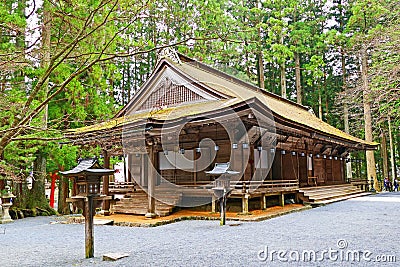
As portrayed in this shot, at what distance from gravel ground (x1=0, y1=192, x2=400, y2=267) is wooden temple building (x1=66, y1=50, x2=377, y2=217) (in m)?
1.96

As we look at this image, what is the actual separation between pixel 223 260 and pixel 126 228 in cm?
463

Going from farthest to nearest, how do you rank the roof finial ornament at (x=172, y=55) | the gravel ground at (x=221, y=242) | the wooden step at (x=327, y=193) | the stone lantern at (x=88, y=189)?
the roof finial ornament at (x=172, y=55), the wooden step at (x=327, y=193), the stone lantern at (x=88, y=189), the gravel ground at (x=221, y=242)

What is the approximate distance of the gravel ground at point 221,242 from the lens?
530 cm

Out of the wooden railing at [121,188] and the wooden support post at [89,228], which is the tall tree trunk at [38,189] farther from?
the wooden support post at [89,228]

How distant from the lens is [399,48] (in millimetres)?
6434

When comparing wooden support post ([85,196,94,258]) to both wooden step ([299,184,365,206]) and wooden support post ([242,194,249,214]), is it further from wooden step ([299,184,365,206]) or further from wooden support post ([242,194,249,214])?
wooden step ([299,184,365,206])

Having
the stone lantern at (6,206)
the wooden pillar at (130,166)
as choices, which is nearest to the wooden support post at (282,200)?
the wooden pillar at (130,166)

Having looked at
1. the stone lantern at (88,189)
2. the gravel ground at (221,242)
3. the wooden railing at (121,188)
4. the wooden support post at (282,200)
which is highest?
the stone lantern at (88,189)

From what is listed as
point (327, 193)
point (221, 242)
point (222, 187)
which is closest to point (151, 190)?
point (222, 187)

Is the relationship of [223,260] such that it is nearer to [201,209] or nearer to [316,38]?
[201,209]

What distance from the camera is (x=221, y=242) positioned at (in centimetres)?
664

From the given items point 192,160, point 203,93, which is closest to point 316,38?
point 203,93

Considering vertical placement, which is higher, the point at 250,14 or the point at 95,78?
the point at 250,14

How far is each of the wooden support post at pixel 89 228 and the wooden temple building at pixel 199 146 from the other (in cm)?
254
